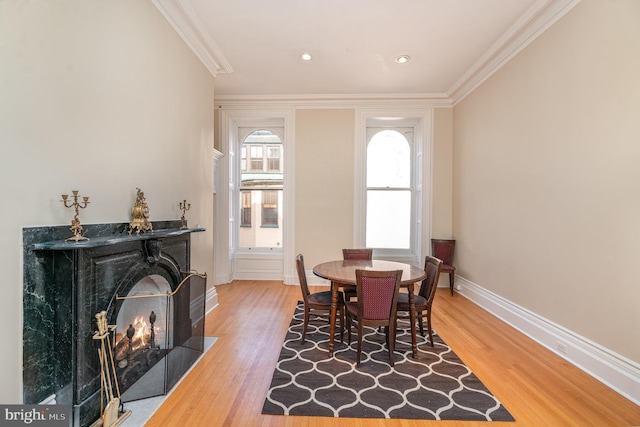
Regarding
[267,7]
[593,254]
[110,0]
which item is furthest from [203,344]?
[593,254]

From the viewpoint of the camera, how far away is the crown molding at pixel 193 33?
2.71 m

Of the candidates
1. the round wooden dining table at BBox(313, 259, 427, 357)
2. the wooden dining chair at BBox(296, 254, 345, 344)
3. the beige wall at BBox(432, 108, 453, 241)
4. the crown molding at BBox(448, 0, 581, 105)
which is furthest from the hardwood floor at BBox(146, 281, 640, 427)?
the crown molding at BBox(448, 0, 581, 105)

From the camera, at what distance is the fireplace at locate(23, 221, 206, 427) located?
155 centimetres

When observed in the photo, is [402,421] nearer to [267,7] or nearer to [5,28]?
[5,28]

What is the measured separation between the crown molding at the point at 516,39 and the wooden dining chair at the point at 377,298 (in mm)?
2847

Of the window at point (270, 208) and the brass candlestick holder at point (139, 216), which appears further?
the window at point (270, 208)

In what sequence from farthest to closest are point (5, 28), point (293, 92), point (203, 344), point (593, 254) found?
point (293, 92)
point (203, 344)
point (593, 254)
point (5, 28)

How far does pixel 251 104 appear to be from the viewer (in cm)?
520

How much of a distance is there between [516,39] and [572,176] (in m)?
1.73

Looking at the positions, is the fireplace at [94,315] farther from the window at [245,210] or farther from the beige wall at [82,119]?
the window at [245,210]

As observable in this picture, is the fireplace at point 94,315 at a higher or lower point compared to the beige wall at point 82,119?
lower

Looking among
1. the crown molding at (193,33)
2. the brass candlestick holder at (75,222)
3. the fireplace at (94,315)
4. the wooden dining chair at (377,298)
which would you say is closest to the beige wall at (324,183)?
the crown molding at (193,33)

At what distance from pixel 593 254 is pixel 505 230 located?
1.17 m

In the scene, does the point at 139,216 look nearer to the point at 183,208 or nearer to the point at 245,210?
the point at 183,208
